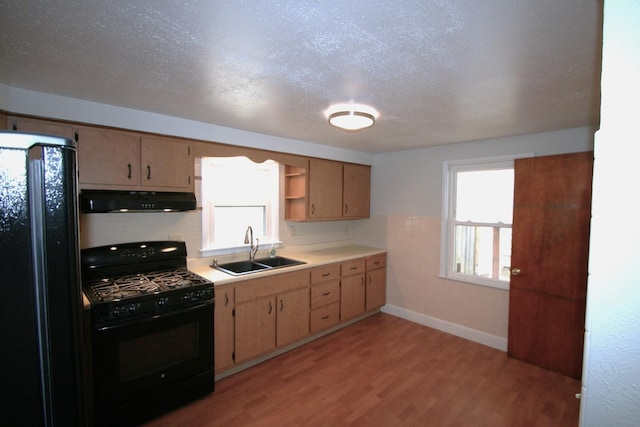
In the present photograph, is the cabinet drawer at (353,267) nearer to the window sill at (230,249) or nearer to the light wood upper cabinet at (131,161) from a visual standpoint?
the window sill at (230,249)

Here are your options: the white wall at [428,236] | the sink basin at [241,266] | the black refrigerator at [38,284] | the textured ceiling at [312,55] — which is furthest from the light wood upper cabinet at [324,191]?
the black refrigerator at [38,284]

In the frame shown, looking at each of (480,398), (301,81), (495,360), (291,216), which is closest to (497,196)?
(495,360)

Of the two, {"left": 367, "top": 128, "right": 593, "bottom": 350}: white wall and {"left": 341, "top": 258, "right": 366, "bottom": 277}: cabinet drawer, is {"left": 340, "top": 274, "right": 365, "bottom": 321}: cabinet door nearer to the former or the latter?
{"left": 341, "top": 258, "right": 366, "bottom": 277}: cabinet drawer

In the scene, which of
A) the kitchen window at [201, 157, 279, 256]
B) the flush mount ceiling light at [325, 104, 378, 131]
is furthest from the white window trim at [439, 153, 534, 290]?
the kitchen window at [201, 157, 279, 256]

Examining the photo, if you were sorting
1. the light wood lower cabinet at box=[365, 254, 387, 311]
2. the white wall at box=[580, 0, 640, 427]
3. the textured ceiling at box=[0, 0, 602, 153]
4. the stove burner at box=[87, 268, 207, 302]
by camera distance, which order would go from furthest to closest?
the light wood lower cabinet at box=[365, 254, 387, 311], the stove burner at box=[87, 268, 207, 302], the textured ceiling at box=[0, 0, 602, 153], the white wall at box=[580, 0, 640, 427]

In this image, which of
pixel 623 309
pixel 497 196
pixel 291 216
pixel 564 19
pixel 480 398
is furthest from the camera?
pixel 291 216

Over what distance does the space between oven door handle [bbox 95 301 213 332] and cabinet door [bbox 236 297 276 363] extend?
46cm

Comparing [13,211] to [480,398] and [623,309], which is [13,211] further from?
[480,398]

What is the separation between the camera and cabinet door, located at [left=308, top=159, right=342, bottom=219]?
384cm

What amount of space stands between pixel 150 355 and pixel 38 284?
164cm

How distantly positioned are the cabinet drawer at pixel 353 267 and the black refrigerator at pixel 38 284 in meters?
3.03

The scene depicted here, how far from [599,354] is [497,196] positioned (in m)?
3.24

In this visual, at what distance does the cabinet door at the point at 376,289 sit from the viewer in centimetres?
414

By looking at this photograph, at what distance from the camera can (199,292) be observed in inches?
95.3
